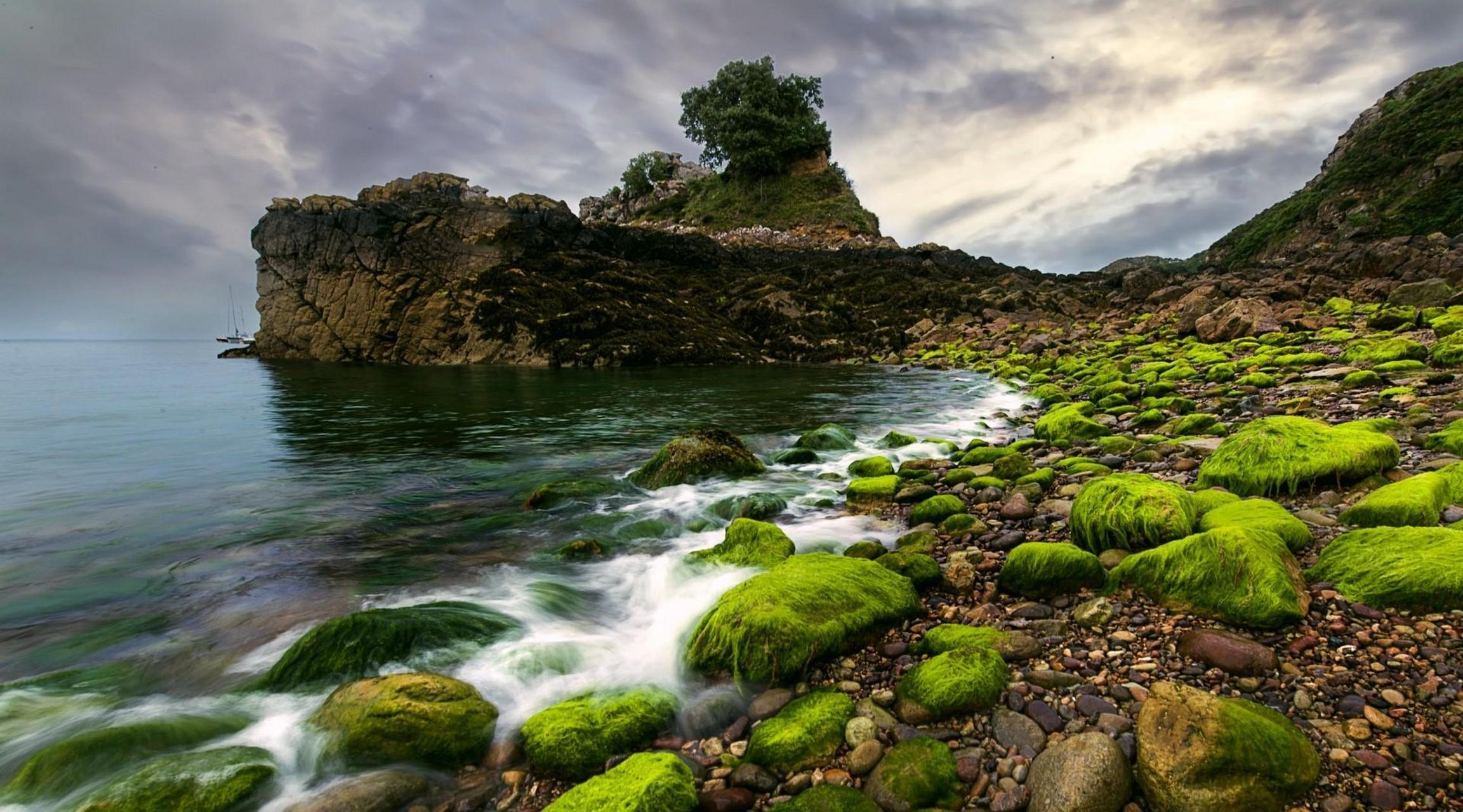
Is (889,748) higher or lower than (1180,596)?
lower

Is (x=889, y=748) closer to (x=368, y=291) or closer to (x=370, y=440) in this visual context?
(x=370, y=440)

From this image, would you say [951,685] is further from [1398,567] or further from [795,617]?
[1398,567]

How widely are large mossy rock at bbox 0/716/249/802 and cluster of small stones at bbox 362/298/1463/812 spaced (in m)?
2.02

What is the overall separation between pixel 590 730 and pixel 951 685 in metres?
2.16

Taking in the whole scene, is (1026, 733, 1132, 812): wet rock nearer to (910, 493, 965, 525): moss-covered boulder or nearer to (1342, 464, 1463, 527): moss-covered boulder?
(1342, 464, 1463, 527): moss-covered boulder

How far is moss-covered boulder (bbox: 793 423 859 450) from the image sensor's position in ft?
39.9

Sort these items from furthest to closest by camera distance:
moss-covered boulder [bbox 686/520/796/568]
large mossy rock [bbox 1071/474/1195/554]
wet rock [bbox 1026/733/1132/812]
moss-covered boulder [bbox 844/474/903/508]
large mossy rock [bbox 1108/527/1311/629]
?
moss-covered boulder [bbox 844/474/903/508] → moss-covered boulder [bbox 686/520/796/568] → large mossy rock [bbox 1071/474/1195/554] → large mossy rock [bbox 1108/527/1311/629] → wet rock [bbox 1026/733/1132/812]

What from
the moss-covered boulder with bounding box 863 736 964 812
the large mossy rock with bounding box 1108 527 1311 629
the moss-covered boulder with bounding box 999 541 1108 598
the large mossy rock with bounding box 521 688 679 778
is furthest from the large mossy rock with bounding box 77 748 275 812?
the large mossy rock with bounding box 1108 527 1311 629

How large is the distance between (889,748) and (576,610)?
3545 mm

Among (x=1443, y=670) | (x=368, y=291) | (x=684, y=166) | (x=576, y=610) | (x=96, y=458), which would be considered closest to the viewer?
(x=1443, y=670)

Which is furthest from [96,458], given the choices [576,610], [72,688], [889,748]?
[889,748]

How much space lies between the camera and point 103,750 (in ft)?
12.2

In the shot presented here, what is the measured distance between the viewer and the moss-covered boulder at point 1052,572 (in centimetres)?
459

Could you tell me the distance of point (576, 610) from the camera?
5.79m
